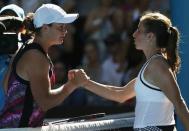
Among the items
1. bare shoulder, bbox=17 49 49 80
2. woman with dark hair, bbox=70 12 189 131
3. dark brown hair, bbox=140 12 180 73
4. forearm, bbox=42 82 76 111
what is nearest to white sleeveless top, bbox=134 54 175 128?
woman with dark hair, bbox=70 12 189 131

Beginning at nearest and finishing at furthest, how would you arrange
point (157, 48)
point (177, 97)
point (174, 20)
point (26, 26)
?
point (177, 97)
point (157, 48)
point (26, 26)
point (174, 20)

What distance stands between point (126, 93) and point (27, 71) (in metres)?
0.89

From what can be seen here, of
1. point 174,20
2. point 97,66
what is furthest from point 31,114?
point 97,66

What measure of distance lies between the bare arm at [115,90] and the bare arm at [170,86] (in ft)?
2.25

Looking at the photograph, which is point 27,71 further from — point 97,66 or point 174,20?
point 97,66

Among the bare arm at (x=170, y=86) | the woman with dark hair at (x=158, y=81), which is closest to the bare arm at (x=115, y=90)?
the woman with dark hair at (x=158, y=81)

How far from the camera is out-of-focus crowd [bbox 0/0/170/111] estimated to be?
8297 mm

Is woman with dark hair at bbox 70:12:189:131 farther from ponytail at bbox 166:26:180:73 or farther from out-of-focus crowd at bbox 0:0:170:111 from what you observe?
out-of-focus crowd at bbox 0:0:170:111

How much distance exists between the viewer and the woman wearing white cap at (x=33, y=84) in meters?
4.05

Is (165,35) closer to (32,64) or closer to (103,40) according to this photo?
(32,64)

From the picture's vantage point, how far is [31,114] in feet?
13.5

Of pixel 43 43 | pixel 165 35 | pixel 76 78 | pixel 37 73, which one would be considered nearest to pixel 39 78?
pixel 37 73

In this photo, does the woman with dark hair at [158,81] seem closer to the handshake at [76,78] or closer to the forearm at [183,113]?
the forearm at [183,113]

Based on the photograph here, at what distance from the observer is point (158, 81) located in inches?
155
